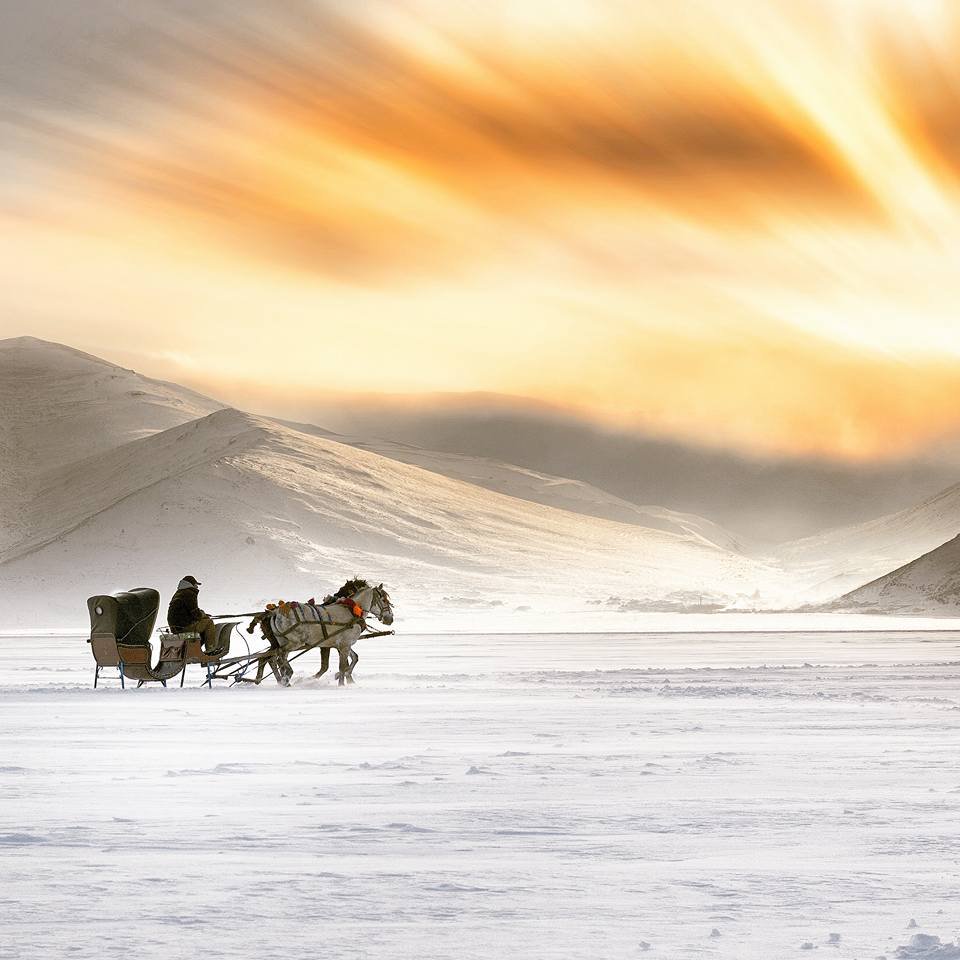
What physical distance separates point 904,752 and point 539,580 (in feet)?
367

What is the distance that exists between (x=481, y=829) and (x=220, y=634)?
49.8 ft

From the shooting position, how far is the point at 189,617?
929 inches

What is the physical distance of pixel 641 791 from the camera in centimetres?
1121

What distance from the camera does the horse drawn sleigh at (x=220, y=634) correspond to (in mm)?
23078

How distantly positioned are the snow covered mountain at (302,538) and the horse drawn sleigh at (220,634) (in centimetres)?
6549

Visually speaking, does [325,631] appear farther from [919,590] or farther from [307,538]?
[307,538]

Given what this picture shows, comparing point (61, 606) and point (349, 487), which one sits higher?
point (349, 487)

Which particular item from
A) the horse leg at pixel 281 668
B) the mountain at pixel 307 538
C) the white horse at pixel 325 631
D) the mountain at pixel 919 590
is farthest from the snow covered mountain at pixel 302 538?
the white horse at pixel 325 631

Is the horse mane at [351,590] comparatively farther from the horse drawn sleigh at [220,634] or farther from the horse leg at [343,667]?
the horse leg at [343,667]

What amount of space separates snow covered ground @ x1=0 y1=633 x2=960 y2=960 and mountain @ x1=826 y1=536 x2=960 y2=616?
221 ft

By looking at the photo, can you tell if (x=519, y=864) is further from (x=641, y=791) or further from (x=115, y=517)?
(x=115, y=517)

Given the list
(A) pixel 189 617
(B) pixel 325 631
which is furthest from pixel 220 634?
(B) pixel 325 631

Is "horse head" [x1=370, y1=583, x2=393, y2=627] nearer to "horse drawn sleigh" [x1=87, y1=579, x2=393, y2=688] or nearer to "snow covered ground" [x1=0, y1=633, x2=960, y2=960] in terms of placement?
"horse drawn sleigh" [x1=87, y1=579, x2=393, y2=688]

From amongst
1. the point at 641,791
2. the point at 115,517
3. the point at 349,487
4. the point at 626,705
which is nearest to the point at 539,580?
the point at 349,487
